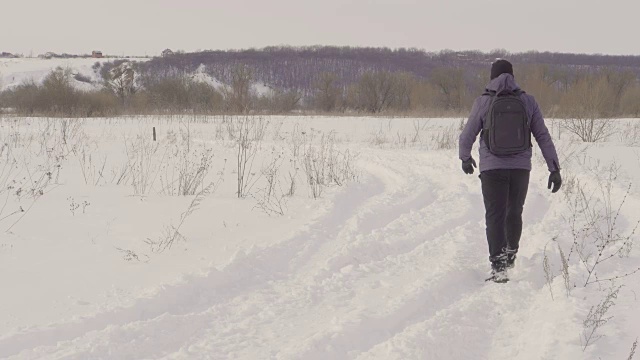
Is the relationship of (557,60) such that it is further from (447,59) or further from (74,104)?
(74,104)

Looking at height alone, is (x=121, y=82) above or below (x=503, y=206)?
above

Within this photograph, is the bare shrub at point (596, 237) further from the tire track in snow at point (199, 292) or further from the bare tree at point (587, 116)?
the bare tree at point (587, 116)

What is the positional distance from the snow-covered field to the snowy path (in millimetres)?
14

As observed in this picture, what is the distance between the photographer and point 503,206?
4.11 m

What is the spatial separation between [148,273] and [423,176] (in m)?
6.16

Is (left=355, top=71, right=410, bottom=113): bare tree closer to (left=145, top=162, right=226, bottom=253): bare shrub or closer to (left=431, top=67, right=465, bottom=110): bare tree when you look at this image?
(left=431, top=67, right=465, bottom=110): bare tree

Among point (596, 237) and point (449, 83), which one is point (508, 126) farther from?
point (449, 83)

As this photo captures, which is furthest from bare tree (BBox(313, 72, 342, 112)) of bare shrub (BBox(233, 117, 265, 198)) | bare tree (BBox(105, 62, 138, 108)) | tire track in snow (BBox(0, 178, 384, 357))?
A: tire track in snow (BBox(0, 178, 384, 357))

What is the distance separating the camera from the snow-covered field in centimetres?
286

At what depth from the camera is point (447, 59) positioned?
365 feet

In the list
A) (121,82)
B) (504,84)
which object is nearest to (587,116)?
(504,84)

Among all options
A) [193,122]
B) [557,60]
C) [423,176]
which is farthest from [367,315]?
[557,60]

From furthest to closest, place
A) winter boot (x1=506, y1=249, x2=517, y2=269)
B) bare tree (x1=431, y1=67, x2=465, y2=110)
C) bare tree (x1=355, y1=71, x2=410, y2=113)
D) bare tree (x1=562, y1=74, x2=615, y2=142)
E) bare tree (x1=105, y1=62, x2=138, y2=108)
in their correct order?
bare tree (x1=431, y1=67, x2=465, y2=110) → bare tree (x1=355, y1=71, x2=410, y2=113) → bare tree (x1=105, y1=62, x2=138, y2=108) → bare tree (x1=562, y1=74, x2=615, y2=142) → winter boot (x1=506, y1=249, x2=517, y2=269)

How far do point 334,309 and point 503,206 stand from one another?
174cm
